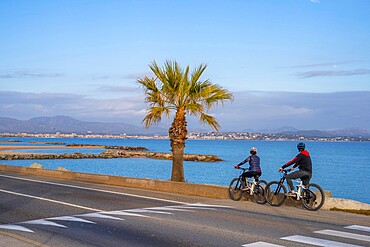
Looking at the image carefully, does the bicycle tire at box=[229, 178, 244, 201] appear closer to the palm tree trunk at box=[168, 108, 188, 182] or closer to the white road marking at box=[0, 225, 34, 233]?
the palm tree trunk at box=[168, 108, 188, 182]

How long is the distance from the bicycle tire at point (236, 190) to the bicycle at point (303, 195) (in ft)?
4.32

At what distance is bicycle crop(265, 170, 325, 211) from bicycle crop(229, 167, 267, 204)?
0.42 m

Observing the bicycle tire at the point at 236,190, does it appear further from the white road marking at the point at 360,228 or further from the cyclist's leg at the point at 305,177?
the white road marking at the point at 360,228

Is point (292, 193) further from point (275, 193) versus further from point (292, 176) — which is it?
point (275, 193)

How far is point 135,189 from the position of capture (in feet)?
65.7

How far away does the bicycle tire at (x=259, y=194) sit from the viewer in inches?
612

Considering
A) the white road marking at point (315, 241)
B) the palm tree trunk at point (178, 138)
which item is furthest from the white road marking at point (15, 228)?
the palm tree trunk at point (178, 138)

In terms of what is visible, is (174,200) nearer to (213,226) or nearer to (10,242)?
(213,226)

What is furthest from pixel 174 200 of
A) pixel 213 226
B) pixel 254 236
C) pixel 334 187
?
pixel 334 187

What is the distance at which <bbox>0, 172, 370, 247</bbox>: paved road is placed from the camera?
9.75 meters

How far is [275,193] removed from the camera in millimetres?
14992

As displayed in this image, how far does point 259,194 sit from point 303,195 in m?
1.78

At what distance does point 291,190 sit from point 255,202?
5.42ft

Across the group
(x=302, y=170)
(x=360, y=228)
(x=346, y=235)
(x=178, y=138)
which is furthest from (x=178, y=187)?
(x=346, y=235)
